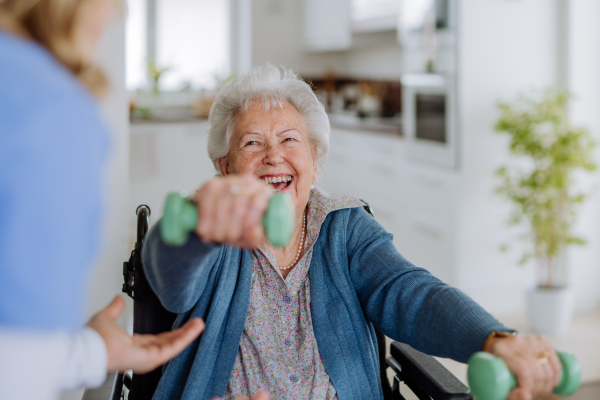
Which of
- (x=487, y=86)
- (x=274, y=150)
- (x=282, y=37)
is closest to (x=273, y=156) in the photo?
(x=274, y=150)

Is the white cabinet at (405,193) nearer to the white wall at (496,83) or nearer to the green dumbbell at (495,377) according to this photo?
the white wall at (496,83)

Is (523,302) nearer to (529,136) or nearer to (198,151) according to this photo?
(529,136)

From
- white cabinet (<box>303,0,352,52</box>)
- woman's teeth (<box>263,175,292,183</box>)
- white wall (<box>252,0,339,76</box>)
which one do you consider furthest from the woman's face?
white wall (<box>252,0,339,76</box>)

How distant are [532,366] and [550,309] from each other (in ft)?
8.74

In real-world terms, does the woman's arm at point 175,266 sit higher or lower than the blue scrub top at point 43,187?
lower

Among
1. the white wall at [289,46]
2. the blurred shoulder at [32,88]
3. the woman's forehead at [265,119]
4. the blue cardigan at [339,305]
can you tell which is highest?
the white wall at [289,46]

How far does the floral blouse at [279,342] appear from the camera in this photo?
1.30 meters

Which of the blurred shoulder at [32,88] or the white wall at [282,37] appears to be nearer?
the blurred shoulder at [32,88]

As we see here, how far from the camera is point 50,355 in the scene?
1.83 feet

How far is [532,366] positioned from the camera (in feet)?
2.85

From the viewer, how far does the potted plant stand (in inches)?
Result: 123

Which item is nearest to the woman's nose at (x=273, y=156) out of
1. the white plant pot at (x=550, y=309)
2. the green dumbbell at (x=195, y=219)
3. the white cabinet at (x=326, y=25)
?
the green dumbbell at (x=195, y=219)

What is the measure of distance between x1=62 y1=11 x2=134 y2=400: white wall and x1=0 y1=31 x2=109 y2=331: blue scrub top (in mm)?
1591

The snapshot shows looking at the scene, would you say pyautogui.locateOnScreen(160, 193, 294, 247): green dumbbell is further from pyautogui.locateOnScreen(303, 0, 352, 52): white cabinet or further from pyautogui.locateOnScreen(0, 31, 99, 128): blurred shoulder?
pyautogui.locateOnScreen(303, 0, 352, 52): white cabinet
